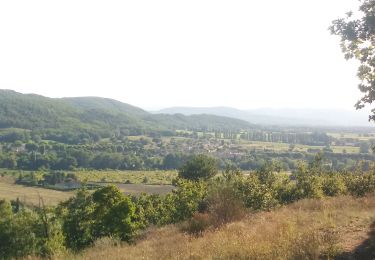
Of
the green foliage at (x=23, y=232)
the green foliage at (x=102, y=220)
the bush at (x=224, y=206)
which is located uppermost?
the bush at (x=224, y=206)

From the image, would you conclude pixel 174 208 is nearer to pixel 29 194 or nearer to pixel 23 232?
pixel 23 232

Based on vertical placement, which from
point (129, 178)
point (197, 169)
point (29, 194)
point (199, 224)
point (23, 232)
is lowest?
point (29, 194)

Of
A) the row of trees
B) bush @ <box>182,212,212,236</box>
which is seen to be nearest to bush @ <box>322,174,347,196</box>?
the row of trees

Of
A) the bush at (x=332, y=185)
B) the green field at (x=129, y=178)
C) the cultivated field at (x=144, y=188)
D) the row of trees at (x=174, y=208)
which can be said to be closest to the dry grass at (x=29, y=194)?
the cultivated field at (x=144, y=188)

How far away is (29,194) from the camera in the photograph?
4427 inches

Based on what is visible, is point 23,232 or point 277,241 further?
point 23,232

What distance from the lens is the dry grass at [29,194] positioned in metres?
103

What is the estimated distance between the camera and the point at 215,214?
43.2 ft

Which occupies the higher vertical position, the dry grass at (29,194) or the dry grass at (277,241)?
the dry grass at (277,241)

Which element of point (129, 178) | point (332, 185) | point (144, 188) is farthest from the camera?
point (129, 178)

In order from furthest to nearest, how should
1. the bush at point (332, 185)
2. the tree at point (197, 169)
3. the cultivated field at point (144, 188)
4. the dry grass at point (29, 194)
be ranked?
1. the cultivated field at point (144, 188)
2. the dry grass at point (29, 194)
3. the tree at point (197, 169)
4. the bush at point (332, 185)

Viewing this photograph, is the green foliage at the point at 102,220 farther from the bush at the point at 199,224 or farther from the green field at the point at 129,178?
the green field at the point at 129,178

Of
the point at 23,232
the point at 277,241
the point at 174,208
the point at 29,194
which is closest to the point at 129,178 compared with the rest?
the point at 29,194

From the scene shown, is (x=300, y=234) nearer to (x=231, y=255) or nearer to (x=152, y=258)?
(x=231, y=255)
